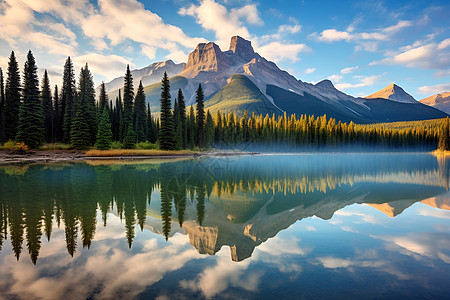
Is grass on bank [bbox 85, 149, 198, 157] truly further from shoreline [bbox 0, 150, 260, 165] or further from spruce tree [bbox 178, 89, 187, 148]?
spruce tree [bbox 178, 89, 187, 148]

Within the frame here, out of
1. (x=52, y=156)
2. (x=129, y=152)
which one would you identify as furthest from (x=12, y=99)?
(x=129, y=152)

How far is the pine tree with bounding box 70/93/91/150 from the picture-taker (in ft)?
204

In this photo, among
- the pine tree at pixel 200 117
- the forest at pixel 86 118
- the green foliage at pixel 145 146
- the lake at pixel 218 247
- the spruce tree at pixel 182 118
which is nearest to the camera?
the lake at pixel 218 247

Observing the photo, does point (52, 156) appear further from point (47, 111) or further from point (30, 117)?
point (47, 111)

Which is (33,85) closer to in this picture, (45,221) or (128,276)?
(45,221)

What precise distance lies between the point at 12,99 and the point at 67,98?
483 inches

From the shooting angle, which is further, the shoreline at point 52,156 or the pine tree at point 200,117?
the pine tree at point 200,117

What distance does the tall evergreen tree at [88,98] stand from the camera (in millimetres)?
65562

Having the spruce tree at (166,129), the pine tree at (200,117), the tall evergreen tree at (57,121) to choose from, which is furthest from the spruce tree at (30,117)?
the pine tree at (200,117)

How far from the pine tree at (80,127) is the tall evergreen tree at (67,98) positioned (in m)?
5.33

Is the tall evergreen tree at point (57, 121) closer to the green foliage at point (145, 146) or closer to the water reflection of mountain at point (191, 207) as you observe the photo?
the green foliage at point (145, 146)

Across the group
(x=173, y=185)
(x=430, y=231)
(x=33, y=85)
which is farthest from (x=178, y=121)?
(x=430, y=231)

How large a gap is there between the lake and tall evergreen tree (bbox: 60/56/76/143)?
5753 centimetres

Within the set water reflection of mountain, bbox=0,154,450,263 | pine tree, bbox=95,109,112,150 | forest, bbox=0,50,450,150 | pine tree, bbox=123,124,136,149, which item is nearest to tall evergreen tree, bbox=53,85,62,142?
forest, bbox=0,50,450,150
